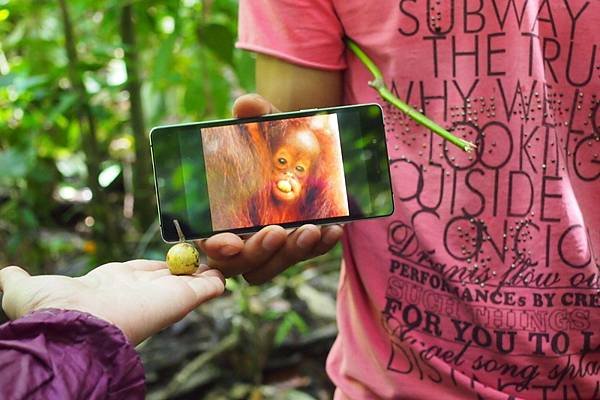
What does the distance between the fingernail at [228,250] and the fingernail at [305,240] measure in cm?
6

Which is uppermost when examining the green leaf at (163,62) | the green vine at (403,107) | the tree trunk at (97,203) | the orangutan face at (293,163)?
the green leaf at (163,62)

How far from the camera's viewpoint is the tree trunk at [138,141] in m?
1.59

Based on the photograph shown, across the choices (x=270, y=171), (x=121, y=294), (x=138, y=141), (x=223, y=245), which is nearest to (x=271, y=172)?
(x=270, y=171)

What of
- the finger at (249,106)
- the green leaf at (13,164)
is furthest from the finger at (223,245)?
the green leaf at (13,164)

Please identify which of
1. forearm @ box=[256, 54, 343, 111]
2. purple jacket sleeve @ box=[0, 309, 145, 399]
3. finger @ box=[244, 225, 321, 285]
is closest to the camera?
purple jacket sleeve @ box=[0, 309, 145, 399]

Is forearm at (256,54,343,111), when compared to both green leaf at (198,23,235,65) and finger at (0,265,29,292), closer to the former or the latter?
finger at (0,265,29,292)

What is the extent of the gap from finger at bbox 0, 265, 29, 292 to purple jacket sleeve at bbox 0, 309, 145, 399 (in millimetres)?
96

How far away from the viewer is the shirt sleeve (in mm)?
804

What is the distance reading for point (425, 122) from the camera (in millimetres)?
748

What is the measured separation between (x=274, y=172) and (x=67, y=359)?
32 centimetres

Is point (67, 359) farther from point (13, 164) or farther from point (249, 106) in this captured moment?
point (13, 164)

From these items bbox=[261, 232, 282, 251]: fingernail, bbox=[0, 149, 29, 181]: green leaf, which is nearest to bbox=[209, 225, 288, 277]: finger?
bbox=[261, 232, 282, 251]: fingernail

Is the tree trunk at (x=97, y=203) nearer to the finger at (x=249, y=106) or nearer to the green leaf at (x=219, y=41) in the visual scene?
the green leaf at (x=219, y=41)

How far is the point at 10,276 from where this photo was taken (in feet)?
2.08
